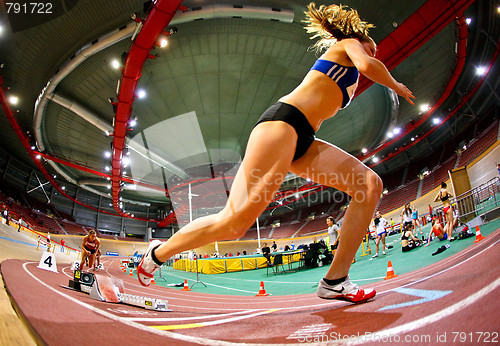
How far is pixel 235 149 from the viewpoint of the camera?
18.0 metres

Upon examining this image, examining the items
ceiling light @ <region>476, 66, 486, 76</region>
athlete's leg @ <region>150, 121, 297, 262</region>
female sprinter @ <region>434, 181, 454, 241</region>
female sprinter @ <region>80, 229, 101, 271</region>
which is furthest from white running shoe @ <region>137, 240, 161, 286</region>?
ceiling light @ <region>476, 66, 486, 76</region>

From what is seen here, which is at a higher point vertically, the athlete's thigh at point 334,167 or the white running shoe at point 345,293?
the athlete's thigh at point 334,167

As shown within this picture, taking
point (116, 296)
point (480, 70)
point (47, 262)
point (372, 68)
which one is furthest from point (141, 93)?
point (480, 70)

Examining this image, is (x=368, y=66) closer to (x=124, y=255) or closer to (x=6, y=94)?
(x=6, y=94)

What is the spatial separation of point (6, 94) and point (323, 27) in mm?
16304

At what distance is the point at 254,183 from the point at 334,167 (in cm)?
57

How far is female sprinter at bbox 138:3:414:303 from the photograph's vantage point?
4.12 feet

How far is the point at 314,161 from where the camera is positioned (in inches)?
60.7

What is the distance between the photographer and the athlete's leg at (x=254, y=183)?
4.07 ft

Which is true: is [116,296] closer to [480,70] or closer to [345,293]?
[345,293]

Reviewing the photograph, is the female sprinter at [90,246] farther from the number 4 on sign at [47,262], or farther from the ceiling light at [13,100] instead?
the ceiling light at [13,100]

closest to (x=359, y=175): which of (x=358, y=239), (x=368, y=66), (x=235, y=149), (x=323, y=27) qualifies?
(x=358, y=239)

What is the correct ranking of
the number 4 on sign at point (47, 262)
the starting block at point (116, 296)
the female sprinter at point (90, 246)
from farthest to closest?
the female sprinter at point (90, 246) < the number 4 on sign at point (47, 262) < the starting block at point (116, 296)

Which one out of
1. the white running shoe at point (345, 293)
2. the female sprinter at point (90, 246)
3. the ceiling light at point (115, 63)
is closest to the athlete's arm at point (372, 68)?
the white running shoe at point (345, 293)
